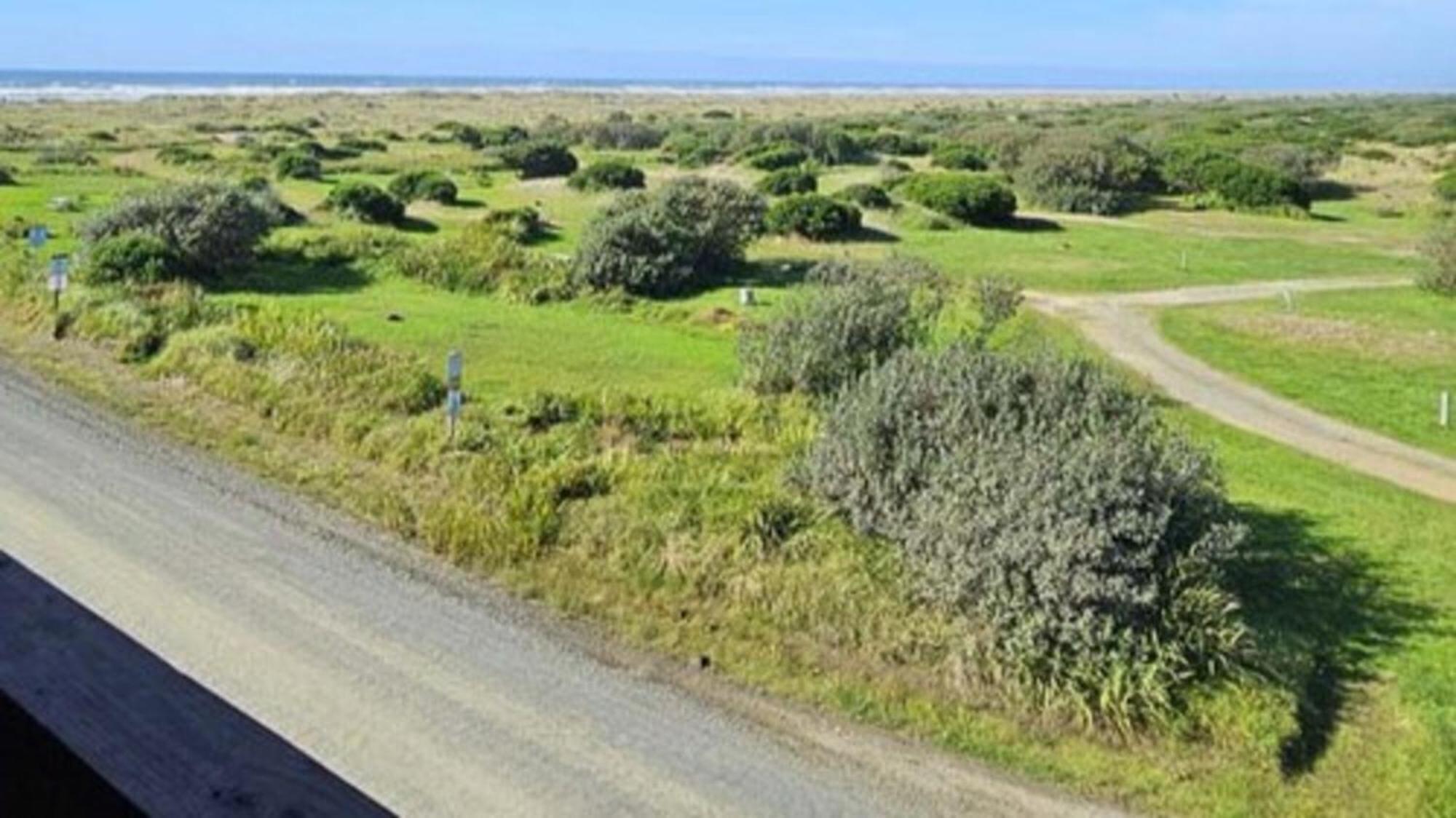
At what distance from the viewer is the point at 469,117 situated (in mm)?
123562

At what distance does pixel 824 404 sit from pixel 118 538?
871 centimetres

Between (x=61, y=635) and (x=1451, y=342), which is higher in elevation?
(x=61, y=635)

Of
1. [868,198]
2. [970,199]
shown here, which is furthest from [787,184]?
[970,199]

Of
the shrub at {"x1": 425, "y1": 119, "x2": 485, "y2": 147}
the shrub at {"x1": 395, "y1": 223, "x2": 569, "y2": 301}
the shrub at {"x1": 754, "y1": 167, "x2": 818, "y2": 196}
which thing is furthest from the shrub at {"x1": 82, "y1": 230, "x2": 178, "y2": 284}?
the shrub at {"x1": 425, "y1": 119, "x2": 485, "y2": 147}

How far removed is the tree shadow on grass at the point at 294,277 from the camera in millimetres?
27688

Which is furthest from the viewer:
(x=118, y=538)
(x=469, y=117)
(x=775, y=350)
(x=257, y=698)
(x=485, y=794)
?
(x=469, y=117)

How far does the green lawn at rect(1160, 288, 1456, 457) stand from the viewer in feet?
70.3

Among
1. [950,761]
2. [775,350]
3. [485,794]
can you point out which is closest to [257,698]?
[485,794]

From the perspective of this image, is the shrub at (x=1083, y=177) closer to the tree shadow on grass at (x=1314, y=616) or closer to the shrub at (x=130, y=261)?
the shrub at (x=130, y=261)

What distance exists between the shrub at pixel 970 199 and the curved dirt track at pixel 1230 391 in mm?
11487

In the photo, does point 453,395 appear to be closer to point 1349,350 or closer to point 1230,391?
point 1230,391

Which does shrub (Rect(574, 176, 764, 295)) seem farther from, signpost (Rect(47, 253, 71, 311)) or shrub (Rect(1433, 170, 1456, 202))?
shrub (Rect(1433, 170, 1456, 202))

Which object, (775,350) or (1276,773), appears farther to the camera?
(775,350)

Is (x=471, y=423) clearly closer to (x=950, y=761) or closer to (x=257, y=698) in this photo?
(x=257, y=698)
